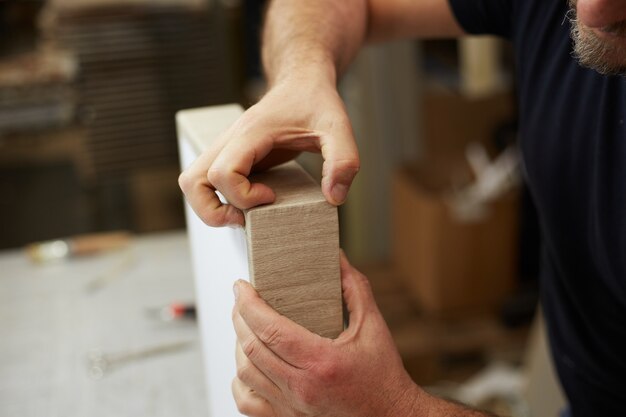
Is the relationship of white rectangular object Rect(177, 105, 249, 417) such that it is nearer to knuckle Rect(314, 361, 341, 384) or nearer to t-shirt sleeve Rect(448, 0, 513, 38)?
knuckle Rect(314, 361, 341, 384)

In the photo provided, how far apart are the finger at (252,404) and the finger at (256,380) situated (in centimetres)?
1

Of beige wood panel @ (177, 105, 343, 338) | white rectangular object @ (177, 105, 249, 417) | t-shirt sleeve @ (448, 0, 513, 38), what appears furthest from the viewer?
t-shirt sleeve @ (448, 0, 513, 38)

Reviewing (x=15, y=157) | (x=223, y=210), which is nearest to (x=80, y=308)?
(x=223, y=210)

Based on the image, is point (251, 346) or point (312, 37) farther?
point (312, 37)

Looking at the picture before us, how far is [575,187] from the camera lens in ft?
2.94

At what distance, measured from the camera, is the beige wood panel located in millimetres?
637

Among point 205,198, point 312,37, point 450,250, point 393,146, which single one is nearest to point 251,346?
point 205,198

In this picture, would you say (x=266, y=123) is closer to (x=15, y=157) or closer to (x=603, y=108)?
(x=603, y=108)

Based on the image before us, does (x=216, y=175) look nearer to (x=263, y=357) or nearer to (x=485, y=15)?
(x=263, y=357)

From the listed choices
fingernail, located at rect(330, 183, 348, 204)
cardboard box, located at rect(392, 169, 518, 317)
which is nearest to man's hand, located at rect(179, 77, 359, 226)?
fingernail, located at rect(330, 183, 348, 204)

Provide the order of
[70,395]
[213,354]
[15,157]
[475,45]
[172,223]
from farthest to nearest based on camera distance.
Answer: [15,157], [172,223], [475,45], [70,395], [213,354]

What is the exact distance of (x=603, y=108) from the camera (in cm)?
84

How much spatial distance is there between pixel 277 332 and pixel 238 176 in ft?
0.45

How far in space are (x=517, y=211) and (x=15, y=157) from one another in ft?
9.10
